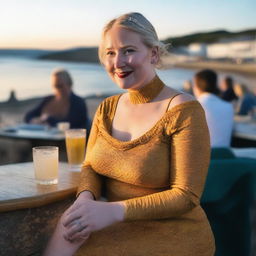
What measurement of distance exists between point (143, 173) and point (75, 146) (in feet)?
1.51

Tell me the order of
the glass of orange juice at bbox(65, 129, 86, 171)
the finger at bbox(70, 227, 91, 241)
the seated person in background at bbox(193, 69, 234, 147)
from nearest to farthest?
1. the finger at bbox(70, 227, 91, 241)
2. the glass of orange juice at bbox(65, 129, 86, 171)
3. the seated person in background at bbox(193, 69, 234, 147)

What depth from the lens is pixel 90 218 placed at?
1152 millimetres

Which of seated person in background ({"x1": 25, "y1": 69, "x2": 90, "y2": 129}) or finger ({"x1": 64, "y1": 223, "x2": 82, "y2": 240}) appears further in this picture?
seated person in background ({"x1": 25, "y1": 69, "x2": 90, "y2": 129})

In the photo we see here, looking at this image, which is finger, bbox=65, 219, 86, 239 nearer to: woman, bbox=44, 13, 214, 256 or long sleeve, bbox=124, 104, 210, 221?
woman, bbox=44, 13, 214, 256

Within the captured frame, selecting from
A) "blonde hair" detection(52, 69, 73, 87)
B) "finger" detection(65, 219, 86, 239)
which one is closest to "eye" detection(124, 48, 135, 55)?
"finger" detection(65, 219, 86, 239)

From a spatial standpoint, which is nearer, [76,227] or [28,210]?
[76,227]

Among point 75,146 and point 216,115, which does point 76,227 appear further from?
point 216,115

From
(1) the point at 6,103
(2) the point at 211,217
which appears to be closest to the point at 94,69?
(1) the point at 6,103

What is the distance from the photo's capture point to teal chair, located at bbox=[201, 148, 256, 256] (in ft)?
6.09

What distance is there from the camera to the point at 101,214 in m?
1.16

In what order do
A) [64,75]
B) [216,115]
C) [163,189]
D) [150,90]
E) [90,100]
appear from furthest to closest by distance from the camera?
[90,100]
[64,75]
[216,115]
[150,90]
[163,189]

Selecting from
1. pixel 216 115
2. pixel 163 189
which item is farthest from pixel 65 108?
pixel 163 189

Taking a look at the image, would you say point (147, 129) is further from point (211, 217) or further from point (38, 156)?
point (211, 217)

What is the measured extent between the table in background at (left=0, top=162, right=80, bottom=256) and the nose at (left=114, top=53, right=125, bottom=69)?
0.41m
